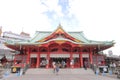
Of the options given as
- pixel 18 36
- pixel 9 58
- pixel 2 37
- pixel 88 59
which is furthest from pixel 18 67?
pixel 18 36

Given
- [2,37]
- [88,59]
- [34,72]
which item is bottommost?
[34,72]

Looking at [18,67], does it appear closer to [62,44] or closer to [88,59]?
[62,44]

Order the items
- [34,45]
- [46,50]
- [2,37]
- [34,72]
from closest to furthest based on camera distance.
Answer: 1. [34,72]
2. [34,45]
3. [46,50]
4. [2,37]

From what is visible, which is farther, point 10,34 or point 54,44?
point 10,34

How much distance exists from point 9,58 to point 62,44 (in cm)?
2110

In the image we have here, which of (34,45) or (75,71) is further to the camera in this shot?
(34,45)

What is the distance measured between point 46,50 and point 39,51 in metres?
1.26

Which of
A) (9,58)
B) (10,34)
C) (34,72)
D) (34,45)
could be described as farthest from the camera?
(10,34)

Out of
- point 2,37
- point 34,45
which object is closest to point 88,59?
point 34,45

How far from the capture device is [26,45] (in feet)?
85.9

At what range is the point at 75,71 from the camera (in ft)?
76.4

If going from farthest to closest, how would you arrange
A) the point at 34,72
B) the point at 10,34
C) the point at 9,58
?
1. the point at 10,34
2. the point at 9,58
3. the point at 34,72

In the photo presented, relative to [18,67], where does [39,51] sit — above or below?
above

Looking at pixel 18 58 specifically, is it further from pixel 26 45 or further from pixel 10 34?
pixel 10 34
